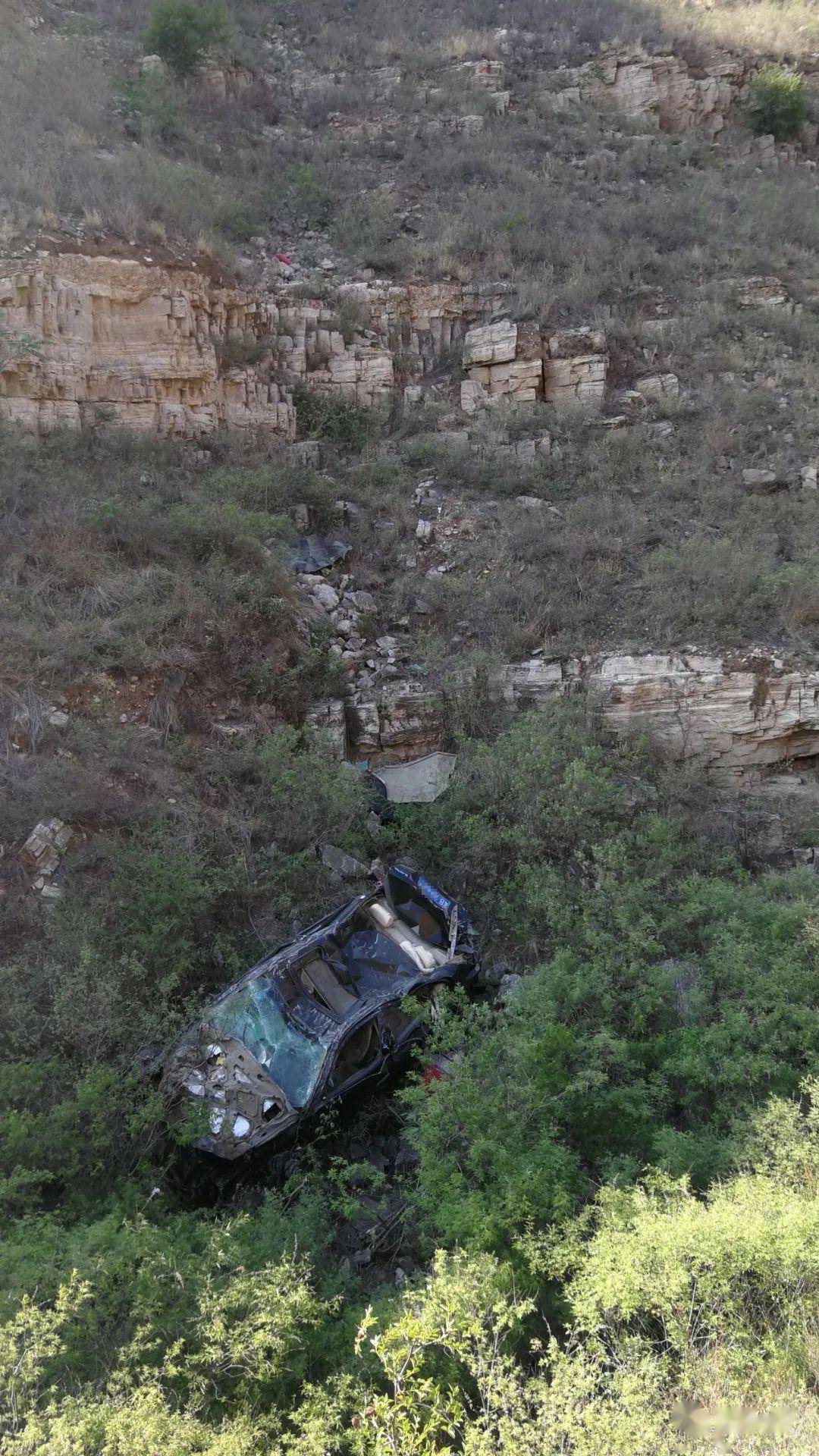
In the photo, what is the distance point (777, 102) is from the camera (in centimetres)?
→ 1345

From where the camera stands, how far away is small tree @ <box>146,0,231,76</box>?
12.0m

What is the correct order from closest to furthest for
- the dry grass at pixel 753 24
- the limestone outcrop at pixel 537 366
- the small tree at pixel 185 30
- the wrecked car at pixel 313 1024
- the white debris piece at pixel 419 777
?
1. the wrecked car at pixel 313 1024
2. the white debris piece at pixel 419 777
3. the limestone outcrop at pixel 537 366
4. the small tree at pixel 185 30
5. the dry grass at pixel 753 24

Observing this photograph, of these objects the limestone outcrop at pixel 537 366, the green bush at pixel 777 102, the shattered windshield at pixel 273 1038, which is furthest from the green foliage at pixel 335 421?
the green bush at pixel 777 102

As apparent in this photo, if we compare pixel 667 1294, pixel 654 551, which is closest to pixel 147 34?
pixel 654 551

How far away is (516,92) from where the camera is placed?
14.0 metres

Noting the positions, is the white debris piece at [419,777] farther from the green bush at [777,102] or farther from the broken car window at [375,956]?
the green bush at [777,102]

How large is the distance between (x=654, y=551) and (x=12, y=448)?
6481 millimetres

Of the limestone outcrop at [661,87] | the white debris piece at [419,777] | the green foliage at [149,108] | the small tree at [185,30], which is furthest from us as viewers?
the limestone outcrop at [661,87]

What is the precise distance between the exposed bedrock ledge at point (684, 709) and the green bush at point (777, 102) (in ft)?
43.7

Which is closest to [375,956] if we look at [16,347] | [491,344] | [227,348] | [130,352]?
[16,347]

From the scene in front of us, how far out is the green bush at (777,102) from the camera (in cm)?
1340

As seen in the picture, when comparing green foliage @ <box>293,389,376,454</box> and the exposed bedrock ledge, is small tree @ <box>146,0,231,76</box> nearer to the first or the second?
green foliage @ <box>293,389,376,454</box>

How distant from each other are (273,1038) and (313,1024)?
234mm

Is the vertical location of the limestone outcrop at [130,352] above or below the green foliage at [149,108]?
below
